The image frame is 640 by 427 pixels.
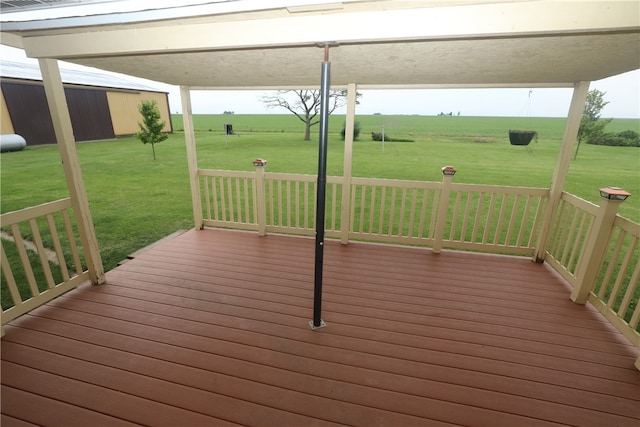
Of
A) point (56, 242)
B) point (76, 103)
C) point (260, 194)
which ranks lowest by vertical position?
point (56, 242)

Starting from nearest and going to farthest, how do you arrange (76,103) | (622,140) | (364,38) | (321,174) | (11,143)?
(364,38)
(321,174)
(11,143)
(76,103)
(622,140)

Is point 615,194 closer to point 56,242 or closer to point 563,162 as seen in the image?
point 563,162

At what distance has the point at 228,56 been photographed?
90.5 inches

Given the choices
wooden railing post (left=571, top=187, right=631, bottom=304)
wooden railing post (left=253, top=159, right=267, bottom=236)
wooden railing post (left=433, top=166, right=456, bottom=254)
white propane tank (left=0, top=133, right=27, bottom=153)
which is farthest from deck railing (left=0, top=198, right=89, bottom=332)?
white propane tank (left=0, top=133, right=27, bottom=153)

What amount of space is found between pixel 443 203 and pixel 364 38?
259 centimetres

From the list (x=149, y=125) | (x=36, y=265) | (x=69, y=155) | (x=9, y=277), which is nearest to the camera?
(x=9, y=277)

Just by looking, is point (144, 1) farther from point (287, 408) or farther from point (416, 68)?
point (287, 408)

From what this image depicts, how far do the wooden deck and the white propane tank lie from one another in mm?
14718

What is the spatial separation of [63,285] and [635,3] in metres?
4.45

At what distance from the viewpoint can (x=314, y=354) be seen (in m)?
2.07

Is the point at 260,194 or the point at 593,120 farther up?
the point at 593,120

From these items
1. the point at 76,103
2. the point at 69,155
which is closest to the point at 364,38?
the point at 69,155

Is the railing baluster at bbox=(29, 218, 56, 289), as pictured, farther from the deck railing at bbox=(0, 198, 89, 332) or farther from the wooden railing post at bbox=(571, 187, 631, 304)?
the wooden railing post at bbox=(571, 187, 631, 304)

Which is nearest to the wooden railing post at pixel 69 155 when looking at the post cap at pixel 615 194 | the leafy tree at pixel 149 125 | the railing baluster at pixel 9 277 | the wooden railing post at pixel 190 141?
the railing baluster at pixel 9 277
